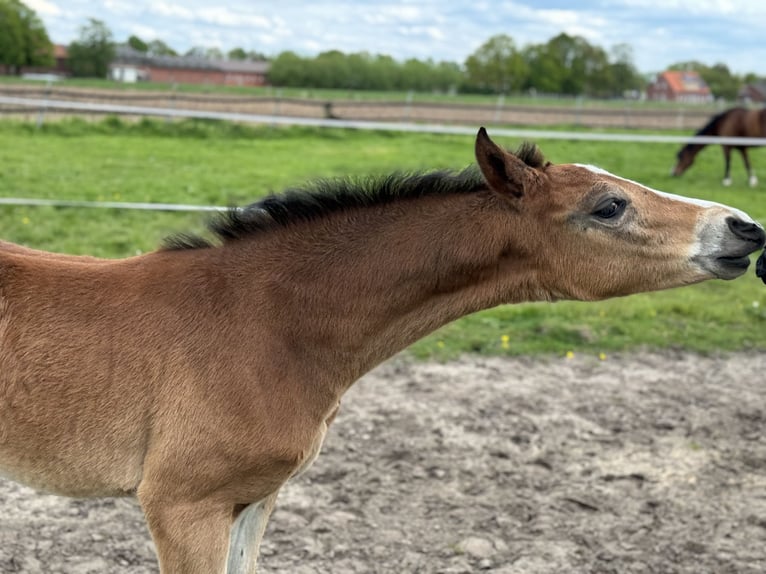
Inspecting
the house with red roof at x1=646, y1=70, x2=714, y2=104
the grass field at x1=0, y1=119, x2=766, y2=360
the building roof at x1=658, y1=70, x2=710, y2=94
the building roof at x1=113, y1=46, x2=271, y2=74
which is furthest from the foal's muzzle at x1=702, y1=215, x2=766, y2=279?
the building roof at x1=658, y1=70, x2=710, y2=94

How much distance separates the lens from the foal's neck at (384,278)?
2547 mm

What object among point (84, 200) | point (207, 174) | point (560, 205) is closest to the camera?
point (560, 205)

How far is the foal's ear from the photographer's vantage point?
2441 mm

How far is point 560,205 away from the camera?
8.30 ft

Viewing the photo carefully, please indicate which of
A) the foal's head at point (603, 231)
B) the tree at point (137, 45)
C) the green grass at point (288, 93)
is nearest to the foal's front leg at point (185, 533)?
the foal's head at point (603, 231)

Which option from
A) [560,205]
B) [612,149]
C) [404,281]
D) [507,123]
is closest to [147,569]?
[404,281]

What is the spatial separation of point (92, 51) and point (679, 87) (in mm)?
48305

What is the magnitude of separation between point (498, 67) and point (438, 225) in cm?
5713

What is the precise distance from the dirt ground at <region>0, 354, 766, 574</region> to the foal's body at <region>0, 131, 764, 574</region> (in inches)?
45.3

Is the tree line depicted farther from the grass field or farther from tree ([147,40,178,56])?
the grass field

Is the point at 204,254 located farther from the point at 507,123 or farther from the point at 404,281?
the point at 507,123

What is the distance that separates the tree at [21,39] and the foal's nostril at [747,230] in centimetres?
4455

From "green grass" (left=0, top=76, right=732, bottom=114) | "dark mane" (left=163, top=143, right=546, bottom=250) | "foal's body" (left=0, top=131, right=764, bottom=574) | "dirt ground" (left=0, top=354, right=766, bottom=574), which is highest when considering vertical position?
"green grass" (left=0, top=76, right=732, bottom=114)

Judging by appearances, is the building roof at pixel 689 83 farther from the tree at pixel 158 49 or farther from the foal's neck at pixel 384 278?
the foal's neck at pixel 384 278
